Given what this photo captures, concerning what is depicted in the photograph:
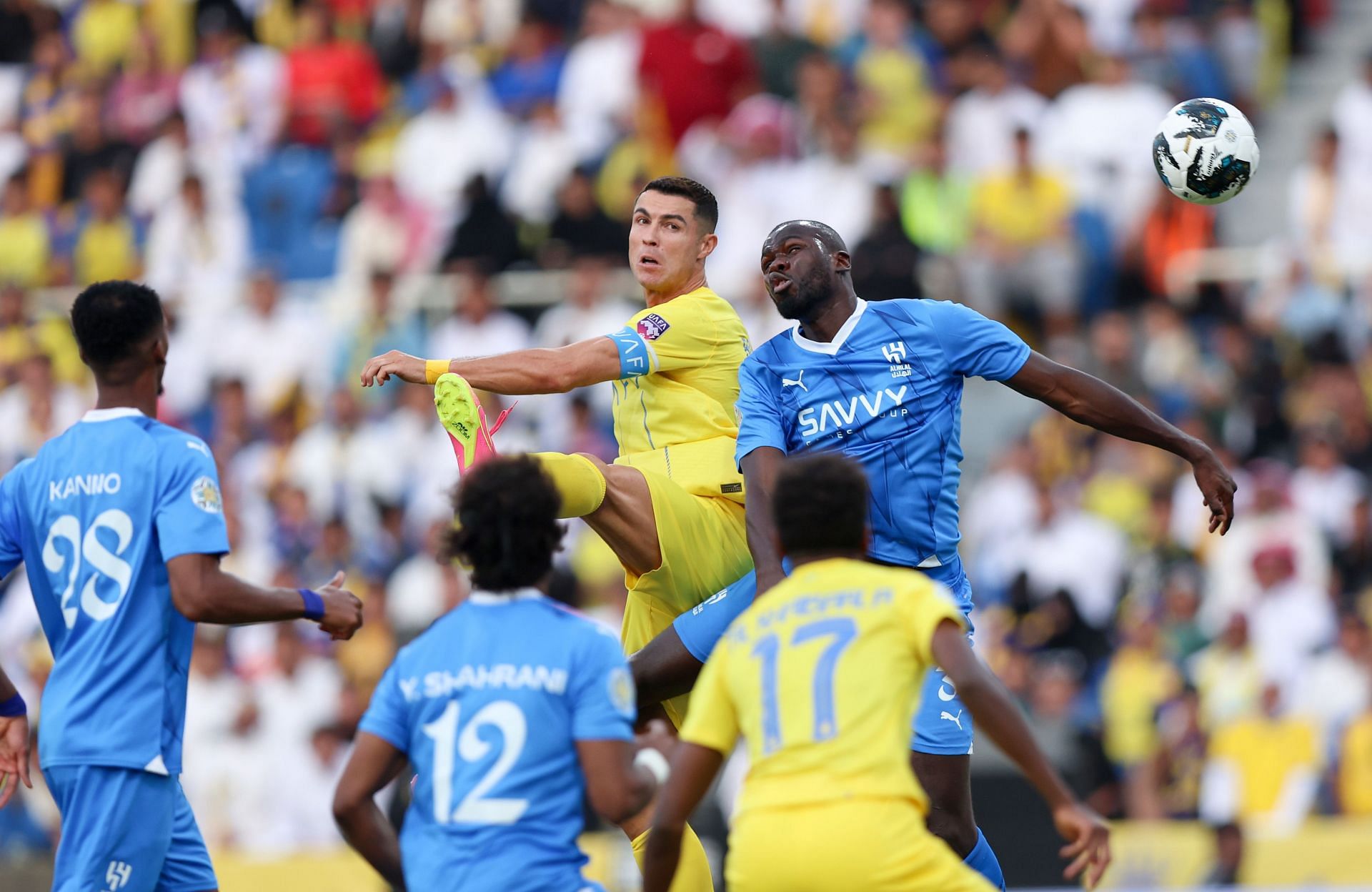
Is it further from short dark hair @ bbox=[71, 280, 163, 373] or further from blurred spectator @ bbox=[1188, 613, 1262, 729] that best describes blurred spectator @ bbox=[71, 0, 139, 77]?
short dark hair @ bbox=[71, 280, 163, 373]

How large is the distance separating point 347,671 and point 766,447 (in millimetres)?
8377

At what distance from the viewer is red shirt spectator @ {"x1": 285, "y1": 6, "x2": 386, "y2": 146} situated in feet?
68.0

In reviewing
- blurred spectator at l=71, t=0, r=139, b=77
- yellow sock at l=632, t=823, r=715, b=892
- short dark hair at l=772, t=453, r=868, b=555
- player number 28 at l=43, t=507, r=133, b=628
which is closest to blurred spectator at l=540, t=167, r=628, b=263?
blurred spectator at l=71, t=0, r=139, b=77

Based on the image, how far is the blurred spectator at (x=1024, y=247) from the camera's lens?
54.4 feet

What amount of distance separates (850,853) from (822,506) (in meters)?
1.08

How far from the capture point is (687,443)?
9102mm

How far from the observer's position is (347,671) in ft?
52.4

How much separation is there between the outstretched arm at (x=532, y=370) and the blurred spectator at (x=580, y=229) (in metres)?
9.36

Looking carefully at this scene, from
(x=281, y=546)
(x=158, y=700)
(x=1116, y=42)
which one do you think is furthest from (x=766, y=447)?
(x=1116, y=42)

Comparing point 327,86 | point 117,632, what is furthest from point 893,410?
point 327,86

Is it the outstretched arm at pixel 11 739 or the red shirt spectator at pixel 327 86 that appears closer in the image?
the outstretched arm at pixel 11 739

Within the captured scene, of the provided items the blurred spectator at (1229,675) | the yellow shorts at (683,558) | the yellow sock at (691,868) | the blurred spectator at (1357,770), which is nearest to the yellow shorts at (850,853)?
the yellow sock at (691,868)

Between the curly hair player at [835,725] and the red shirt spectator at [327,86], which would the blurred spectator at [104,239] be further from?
the curly hair player at [835,725]

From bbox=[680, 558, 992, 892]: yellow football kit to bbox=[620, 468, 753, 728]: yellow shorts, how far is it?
2.50 m
